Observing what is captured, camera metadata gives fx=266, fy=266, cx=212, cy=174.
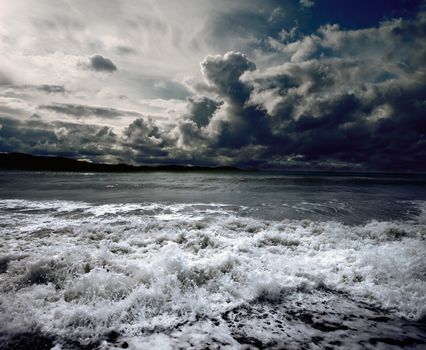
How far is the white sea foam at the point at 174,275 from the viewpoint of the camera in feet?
16.0

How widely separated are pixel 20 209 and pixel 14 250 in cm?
1088

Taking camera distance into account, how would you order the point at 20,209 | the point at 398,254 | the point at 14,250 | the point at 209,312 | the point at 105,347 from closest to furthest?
1. the point at 105,347
2. the point at 209,312
3. the point at 398,254
4. the point at 14,250
5. the point at 20,209

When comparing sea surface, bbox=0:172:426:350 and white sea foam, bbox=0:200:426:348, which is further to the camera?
white sea foam, bbox=0:200:426:348

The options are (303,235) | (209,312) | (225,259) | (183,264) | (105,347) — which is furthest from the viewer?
(303,235)

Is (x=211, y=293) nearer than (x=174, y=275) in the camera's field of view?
Yes

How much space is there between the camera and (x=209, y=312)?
527 centimetres

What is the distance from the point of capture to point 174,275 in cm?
634

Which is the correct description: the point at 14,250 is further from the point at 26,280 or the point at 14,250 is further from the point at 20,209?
the point at 20,209

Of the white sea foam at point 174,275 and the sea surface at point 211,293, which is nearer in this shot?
the sea surface at point 211,293

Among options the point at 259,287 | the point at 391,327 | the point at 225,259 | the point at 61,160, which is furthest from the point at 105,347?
the point at 61,160

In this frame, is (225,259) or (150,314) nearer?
(150,314)

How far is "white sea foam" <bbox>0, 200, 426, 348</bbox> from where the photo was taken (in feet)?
16.0

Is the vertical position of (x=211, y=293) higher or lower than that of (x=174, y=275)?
lower

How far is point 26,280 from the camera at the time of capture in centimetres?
632
